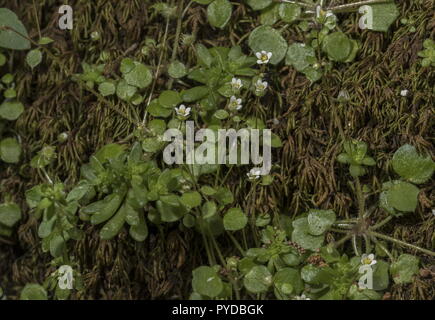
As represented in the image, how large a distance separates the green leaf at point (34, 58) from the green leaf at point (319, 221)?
0.90m

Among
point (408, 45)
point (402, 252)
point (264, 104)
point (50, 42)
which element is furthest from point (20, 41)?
point (402, 252)

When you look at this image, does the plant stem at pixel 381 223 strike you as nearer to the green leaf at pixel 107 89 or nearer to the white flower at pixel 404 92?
the white flower at pixel 404 92

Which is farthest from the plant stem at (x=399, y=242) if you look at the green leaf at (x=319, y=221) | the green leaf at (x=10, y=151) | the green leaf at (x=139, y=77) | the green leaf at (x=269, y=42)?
the green leaf at (x=10, y=151)

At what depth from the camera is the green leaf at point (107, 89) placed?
170cm

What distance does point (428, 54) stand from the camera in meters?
1.54

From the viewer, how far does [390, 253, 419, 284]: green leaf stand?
1534mm

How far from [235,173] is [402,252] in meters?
0.49

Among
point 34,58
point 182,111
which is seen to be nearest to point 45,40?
point 34,58

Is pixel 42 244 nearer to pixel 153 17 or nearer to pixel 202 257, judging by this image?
pixel 202 257

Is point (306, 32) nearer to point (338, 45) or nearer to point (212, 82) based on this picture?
point (338, 45)

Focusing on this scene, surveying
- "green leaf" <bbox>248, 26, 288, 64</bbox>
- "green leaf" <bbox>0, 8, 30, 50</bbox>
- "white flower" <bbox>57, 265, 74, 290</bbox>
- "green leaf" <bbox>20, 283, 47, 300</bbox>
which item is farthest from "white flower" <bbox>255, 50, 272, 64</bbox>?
"green leaf" <bbox>20, 283, 47, 300</bbox>

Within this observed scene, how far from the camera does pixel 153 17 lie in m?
1.74

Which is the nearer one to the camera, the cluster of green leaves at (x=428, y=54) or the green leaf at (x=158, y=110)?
the cluster of green leaves at (x=428, y=54)

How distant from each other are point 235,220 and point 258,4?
1.97 ft
